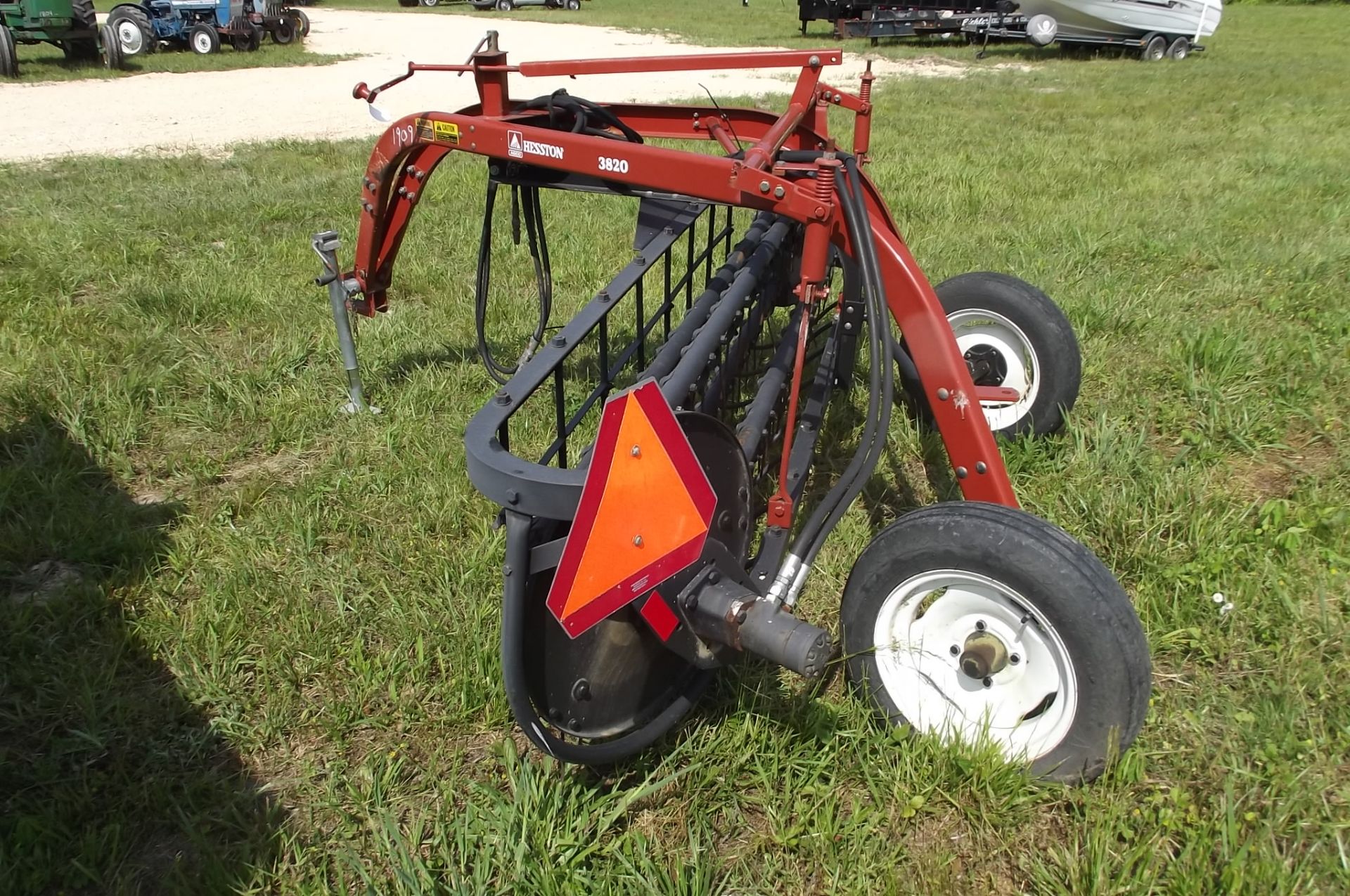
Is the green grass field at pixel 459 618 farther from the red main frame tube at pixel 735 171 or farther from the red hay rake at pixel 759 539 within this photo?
the red main frame tube at pixel 735 171

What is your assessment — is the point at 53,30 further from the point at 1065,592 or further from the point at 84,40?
the point at 1065,592

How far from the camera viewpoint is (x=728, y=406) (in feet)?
9.29

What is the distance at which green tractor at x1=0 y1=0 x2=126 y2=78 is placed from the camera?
1330 cm

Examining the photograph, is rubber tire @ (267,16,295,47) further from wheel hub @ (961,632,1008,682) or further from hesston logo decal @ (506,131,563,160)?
wheel hub @ (961,632,1008,682)

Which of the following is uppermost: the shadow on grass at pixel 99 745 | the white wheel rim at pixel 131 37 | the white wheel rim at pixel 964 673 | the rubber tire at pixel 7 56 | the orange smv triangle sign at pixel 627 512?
the white wheel rim at pixel 131 37

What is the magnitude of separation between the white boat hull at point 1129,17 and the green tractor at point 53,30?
16684 millimetres

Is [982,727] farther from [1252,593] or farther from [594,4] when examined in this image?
[594,4]

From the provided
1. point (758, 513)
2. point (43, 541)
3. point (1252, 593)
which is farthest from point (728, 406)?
point (43, 541)

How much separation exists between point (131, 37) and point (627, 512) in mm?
18955

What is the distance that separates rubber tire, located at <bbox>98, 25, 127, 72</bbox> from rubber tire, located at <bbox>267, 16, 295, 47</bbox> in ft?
14.7

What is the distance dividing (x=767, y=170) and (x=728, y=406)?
2.80 ft

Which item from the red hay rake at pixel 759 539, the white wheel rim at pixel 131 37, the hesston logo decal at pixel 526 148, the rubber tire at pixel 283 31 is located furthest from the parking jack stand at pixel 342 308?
the rubber tire at pixel 283 31

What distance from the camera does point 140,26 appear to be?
16016 millimetres

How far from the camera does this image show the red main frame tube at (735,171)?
2.15m
